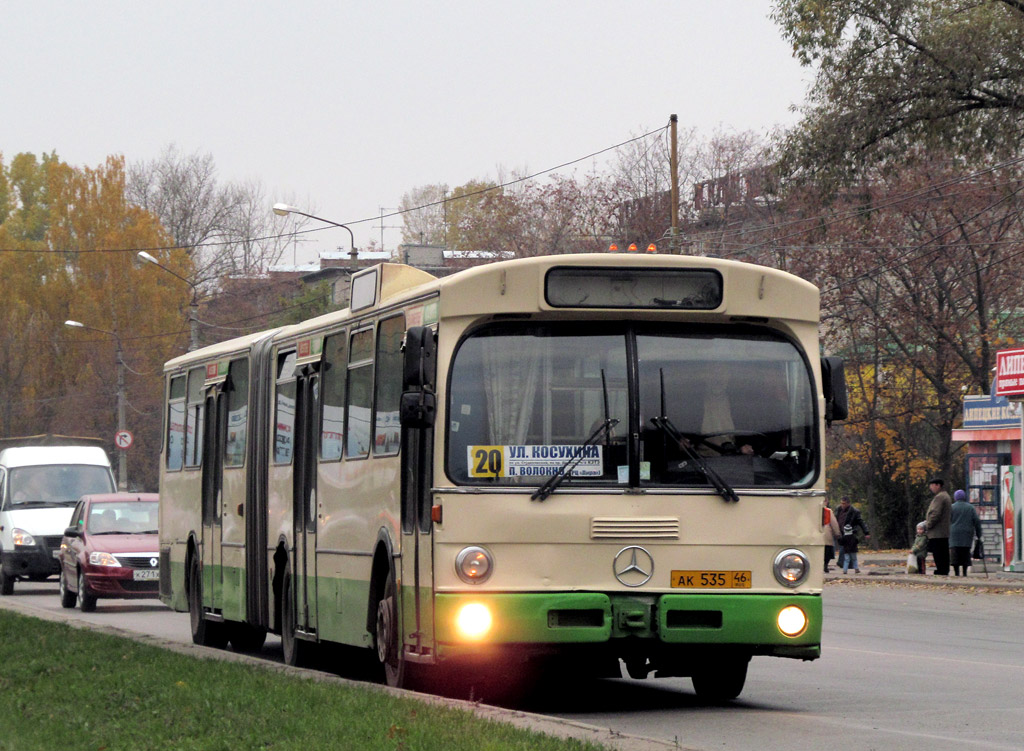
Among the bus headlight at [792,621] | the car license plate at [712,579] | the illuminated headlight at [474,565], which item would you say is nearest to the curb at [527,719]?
the illuminated headlight at [474,565]

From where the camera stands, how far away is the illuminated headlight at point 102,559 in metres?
26.1

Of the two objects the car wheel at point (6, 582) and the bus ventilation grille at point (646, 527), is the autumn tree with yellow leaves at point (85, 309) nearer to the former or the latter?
the car wheel at point (6, 582)

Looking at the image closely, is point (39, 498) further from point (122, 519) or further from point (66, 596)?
point (122, 519)

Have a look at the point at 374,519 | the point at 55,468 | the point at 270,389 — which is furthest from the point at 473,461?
the point at 55,468

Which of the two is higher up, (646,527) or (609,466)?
(609,466)

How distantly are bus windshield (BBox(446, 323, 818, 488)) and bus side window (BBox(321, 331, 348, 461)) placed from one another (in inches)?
112

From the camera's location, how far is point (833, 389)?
38.1 feet

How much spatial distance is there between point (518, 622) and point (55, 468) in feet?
81.9

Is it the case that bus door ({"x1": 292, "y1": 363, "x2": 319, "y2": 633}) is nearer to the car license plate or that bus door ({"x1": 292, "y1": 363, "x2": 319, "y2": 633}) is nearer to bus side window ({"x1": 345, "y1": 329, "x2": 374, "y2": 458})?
bus side window ({"x1": 345, "y1": 329, "x2": 374, "y2": 458})

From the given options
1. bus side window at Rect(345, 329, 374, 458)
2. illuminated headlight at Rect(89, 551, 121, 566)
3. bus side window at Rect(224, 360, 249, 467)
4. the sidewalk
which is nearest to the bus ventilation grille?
bus side window at Rect(345, 329, 374, 458)

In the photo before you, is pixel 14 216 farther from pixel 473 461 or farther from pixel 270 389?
pixel 473 461

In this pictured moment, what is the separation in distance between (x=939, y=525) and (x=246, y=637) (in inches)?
687

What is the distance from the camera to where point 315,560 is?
47.6 feet

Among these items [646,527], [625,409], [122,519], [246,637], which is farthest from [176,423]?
[646,527]
